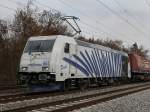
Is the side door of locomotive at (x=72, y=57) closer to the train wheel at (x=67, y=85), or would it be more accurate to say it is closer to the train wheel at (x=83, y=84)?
the train wheel at (x=67, y=85)

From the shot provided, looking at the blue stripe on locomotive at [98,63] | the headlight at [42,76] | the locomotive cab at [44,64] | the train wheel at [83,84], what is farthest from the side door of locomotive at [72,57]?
the headlight at [42,76]

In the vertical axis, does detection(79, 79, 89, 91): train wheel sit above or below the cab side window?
below

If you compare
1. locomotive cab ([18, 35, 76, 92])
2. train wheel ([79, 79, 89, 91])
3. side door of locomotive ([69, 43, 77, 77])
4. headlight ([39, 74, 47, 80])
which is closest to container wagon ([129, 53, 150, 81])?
train wheel ([79, 79, 89, 91])

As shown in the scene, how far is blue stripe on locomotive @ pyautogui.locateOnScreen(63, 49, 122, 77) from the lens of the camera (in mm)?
22891

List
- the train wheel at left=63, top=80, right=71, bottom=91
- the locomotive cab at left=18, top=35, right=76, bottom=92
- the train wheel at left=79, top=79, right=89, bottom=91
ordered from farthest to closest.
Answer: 1. the train wheel at left=79, top=79, right=89, bottom=91
2. the train wheel at left=63, top=80, right=71, bottom=91
3. the locomotive cab at left=18, top=35, right=76, bottom=92

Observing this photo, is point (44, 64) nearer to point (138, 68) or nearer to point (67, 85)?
point (67, 85)

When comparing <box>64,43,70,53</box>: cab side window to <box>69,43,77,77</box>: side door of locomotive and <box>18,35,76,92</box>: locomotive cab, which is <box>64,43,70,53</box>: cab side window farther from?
<box>69,43,77,77</box>: side door of locomotive

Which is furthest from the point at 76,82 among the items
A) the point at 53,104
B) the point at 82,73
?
the point at 53,104

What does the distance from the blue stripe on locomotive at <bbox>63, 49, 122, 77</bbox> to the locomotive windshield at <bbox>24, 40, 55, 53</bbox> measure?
1.14 metres

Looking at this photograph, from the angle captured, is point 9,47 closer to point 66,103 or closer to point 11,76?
point 11,76

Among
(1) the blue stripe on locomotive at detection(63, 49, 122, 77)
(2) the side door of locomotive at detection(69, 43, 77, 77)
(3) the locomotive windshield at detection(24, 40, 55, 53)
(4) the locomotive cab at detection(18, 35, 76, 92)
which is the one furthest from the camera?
(1) the blue stripe on locomotive at detection(63, 49, 122, 77)

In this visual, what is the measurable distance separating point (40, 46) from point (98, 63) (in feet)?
22.2

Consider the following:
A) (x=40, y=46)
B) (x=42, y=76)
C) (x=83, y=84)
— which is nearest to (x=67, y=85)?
(x=42, y=76)

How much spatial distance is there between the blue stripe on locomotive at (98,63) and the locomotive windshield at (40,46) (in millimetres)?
1135
